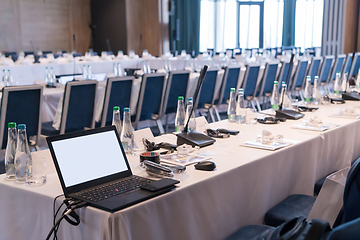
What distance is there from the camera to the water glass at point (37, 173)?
165 centimetres

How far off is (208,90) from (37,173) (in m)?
3.90

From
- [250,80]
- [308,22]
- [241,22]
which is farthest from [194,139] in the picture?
[308,22]

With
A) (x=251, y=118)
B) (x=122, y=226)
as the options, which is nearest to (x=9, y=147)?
(x=122, y=226)

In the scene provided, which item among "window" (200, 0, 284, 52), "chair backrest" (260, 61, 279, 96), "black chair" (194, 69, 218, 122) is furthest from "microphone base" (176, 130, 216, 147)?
"window" (200, 0, 284, 52)

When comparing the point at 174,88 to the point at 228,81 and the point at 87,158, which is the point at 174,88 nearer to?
the point at 228,81

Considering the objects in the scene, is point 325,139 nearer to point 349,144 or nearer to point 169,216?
point 349,144

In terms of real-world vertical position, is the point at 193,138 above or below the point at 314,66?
below

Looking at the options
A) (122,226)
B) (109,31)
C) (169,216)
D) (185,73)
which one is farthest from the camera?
(109,31)

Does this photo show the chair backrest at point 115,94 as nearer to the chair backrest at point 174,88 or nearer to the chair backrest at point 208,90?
the chair backrest at point 174,88

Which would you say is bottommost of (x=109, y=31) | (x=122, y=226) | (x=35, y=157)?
(x=122, y=226)

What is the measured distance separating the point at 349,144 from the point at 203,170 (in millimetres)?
1484

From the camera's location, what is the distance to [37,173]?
1.65 metres

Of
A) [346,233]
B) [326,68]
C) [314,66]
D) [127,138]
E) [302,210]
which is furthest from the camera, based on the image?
[326,68]

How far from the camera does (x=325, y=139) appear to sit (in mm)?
2498
